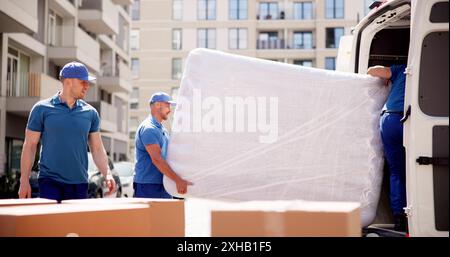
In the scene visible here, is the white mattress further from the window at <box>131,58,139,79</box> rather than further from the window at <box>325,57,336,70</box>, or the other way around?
the window at <box>131,58,139,79</box>

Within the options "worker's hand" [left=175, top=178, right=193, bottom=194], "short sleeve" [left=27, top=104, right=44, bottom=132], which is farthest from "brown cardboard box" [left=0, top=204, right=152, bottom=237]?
"short sleeve" [left=27, top=104, right=44, bottom=132]

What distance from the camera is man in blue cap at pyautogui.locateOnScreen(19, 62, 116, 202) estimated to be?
503 cm

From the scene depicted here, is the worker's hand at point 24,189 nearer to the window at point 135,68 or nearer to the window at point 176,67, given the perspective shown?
the window at point 176,67

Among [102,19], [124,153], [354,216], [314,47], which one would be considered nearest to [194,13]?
[314,47]

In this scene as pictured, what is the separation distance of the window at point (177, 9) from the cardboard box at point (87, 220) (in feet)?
152

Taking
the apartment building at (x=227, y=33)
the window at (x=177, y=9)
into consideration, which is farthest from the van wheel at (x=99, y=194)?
the window at (x=177, y=9)

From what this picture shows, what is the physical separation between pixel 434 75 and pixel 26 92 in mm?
19895

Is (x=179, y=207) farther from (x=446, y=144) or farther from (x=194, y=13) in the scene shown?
(x=194, y=13)

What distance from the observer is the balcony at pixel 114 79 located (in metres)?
34.5

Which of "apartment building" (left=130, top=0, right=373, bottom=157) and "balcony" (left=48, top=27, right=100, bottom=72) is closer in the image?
"balcony" (left=48, top=27, right=100, bottom=72)

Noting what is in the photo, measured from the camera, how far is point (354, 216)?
112 inches

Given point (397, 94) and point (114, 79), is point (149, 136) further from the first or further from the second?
point (114, 79)

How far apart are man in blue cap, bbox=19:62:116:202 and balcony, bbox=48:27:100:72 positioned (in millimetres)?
21609

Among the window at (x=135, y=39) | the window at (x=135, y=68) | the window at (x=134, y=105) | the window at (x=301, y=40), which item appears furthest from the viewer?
the window at (x=134, y=105)
